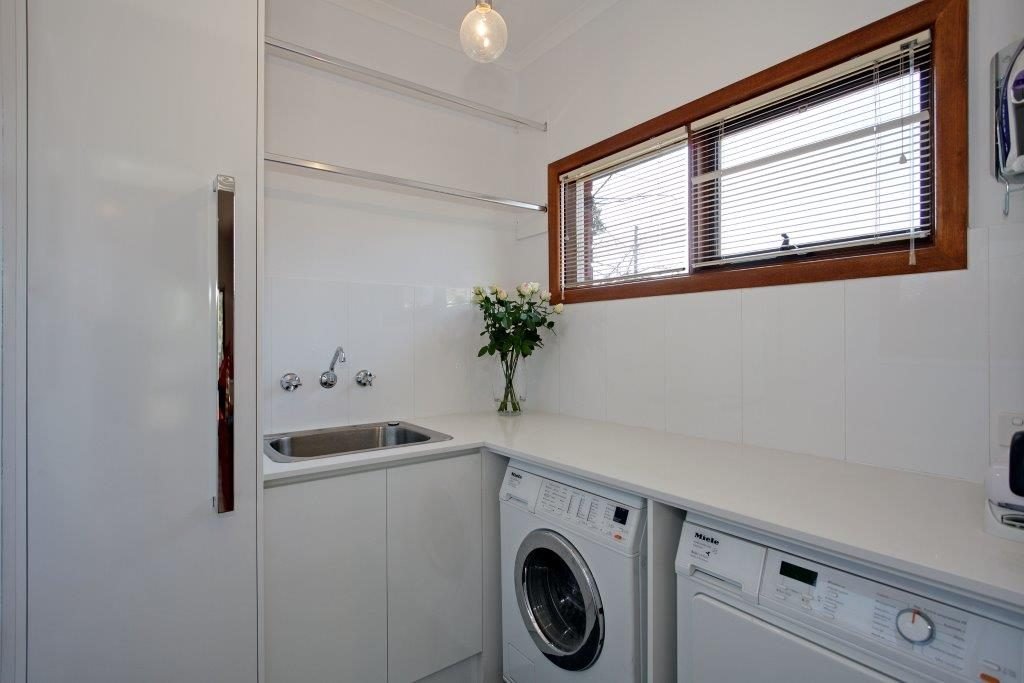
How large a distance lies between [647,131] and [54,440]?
2.18 m

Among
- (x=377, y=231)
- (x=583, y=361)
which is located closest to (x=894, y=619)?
(x=583, y=361)

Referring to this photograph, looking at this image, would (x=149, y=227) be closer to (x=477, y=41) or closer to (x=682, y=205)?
(x=477, y=41)

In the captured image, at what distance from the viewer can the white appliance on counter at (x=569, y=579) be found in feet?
4.39

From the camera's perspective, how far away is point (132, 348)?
116 cm

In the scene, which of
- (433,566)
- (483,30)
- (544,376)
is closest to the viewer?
(483,30)

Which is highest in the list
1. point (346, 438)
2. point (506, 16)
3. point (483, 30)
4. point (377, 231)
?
point (506, 16)

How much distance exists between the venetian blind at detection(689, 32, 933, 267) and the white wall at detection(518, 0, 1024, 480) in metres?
0.12

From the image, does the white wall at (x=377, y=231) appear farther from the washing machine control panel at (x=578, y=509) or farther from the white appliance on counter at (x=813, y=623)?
the white appliance on counter at (x=813, y=623)

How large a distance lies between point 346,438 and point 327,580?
0.69 m

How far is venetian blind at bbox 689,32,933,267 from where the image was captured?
4.64 ft

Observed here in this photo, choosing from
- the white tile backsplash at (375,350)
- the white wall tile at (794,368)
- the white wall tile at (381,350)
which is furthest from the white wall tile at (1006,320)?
the white wall tile at (381,350)

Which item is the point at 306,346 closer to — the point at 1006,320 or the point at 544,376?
the point at 544,376

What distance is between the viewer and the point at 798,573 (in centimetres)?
104

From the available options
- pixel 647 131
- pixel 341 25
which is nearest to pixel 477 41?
pixel 647 131
